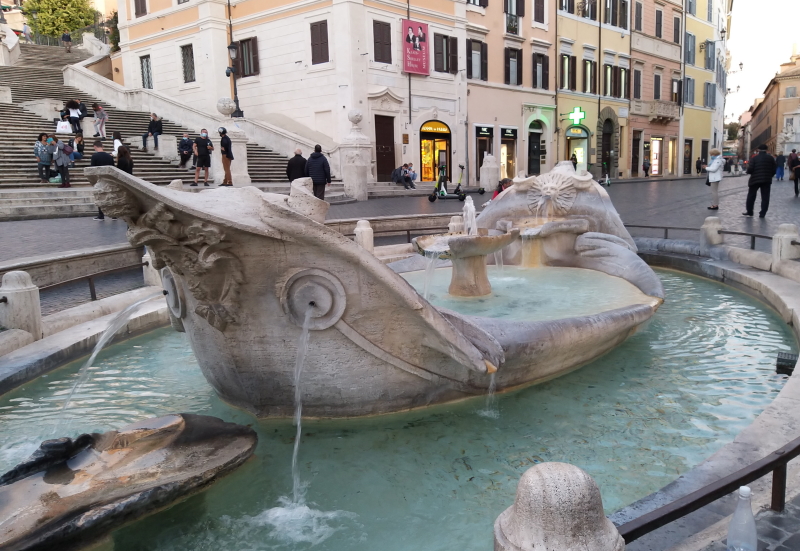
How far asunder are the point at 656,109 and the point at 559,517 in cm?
4068

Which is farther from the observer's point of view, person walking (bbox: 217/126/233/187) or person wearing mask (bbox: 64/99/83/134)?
person wearing mask (bbox: 64/99/83/134)

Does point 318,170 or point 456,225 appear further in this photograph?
point 318,170

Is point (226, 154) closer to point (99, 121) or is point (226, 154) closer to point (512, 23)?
point (99, 121)

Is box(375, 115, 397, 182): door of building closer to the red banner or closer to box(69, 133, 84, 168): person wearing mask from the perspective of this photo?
the red banner

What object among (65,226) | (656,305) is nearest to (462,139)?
(65,226)

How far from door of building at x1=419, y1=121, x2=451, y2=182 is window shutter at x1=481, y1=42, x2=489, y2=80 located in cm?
350

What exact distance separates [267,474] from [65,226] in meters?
10.4

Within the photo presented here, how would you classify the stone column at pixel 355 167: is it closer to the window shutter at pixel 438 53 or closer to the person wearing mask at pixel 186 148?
the person wearing mask at pixel 186 148

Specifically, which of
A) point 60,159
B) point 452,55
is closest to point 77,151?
point 60,159

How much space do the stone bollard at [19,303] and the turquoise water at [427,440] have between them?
1.89 feet

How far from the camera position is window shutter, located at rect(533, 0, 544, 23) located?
3017cm

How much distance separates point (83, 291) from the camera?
A: 22.8ft

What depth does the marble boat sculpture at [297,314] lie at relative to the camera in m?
2.81

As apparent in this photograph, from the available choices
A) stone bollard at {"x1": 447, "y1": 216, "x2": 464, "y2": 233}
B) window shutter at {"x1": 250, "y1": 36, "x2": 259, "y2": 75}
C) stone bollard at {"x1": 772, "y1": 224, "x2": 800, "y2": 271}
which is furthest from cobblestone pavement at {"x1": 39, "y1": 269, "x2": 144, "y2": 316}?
window shutter at {"x1": 250, "y1": 36, "x2": 259, "y2": 75}
